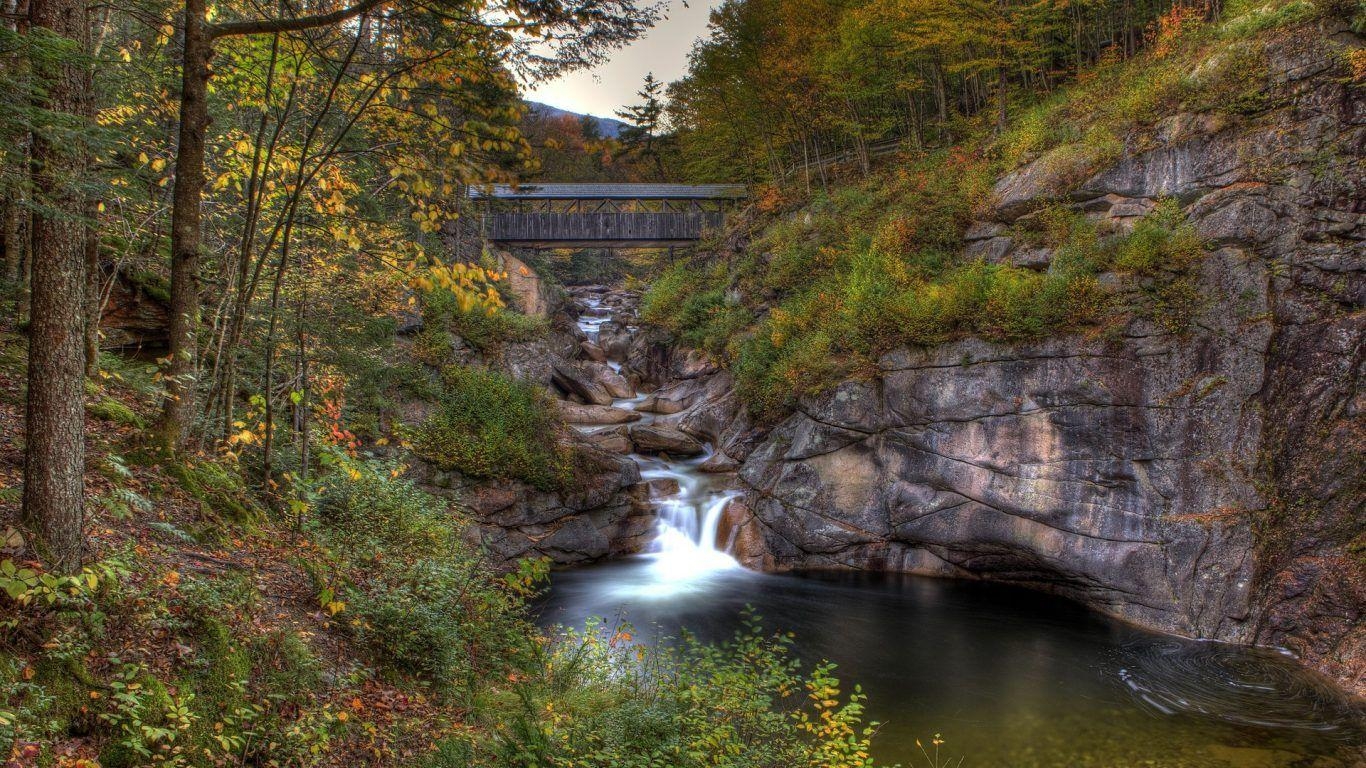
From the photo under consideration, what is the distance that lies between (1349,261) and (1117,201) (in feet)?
12.0

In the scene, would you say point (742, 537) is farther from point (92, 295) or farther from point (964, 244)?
point (92, 295)

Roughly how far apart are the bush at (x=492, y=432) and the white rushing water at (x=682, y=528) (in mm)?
2720

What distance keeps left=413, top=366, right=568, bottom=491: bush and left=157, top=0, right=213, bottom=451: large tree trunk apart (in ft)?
27.4

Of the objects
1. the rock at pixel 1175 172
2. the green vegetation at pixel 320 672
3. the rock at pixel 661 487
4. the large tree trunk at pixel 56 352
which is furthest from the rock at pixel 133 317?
the rock at pixel 1175 172

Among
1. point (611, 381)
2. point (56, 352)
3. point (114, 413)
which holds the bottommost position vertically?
point (114, 413)

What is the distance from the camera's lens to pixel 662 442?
17.9 m

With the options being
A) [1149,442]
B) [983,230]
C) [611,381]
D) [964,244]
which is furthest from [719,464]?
[1149,442]

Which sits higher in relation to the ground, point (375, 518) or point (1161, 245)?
point (1161, 245)

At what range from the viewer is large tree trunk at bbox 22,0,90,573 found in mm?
3451

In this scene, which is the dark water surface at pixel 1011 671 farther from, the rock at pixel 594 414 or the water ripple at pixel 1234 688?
the rock at pixel 594 414

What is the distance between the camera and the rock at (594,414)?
19531 mm

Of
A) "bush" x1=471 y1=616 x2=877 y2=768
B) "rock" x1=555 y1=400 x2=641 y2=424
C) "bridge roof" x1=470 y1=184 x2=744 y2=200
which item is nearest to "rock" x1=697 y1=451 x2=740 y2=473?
"rock" x1=555 y1=400 x2=641 y2=424

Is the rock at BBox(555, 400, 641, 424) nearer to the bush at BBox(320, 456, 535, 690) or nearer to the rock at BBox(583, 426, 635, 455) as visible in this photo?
the rock at BBox(583, 426, 635, 455)

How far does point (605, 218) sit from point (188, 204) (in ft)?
77.5
